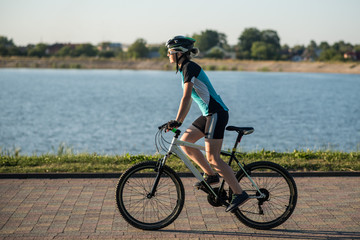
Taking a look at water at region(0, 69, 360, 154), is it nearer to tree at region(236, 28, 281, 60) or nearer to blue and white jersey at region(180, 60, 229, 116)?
blue and white jersey at region(180, 60, 229, 116)

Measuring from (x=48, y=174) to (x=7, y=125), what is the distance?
2154 centimetres

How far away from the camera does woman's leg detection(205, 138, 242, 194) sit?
5062 mm

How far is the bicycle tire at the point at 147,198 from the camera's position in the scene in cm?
514

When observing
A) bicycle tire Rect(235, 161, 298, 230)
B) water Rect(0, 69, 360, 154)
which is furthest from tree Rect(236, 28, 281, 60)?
bicycle tire Rect(235, 161, 298, 230)

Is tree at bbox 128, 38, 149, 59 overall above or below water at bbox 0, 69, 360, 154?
above

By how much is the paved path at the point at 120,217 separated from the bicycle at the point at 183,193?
0.14 metres

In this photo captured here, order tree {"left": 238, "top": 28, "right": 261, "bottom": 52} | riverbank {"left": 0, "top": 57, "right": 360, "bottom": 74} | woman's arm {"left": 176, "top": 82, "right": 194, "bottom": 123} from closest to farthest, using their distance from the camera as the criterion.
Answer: woman's arm {"left": 176, "top": 82, "right": 194, "bottom": 123} → riverbank {"left": 0, "top": 57, "right": 360, "bottom": 74} → tree {"left": 238, "top": 28, "right": 261, "bottom": 52}

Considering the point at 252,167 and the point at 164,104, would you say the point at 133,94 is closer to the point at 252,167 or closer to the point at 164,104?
the point at 164,104

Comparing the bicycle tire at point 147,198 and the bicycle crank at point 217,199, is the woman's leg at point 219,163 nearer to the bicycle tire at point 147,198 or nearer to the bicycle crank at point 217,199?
the bicycle crank at point 217,199

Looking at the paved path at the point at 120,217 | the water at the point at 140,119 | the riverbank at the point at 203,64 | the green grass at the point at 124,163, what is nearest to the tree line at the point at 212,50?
the riverbank at the point at 203,64

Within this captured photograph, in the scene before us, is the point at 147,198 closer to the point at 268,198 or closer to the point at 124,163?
the point at 268,198

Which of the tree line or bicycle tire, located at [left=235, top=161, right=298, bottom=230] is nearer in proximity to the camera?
bicycle tire, located at [left=235, top=161, right=298, bottom=230]

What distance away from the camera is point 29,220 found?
213 inches

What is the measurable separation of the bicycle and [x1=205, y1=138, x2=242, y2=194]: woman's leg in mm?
135
